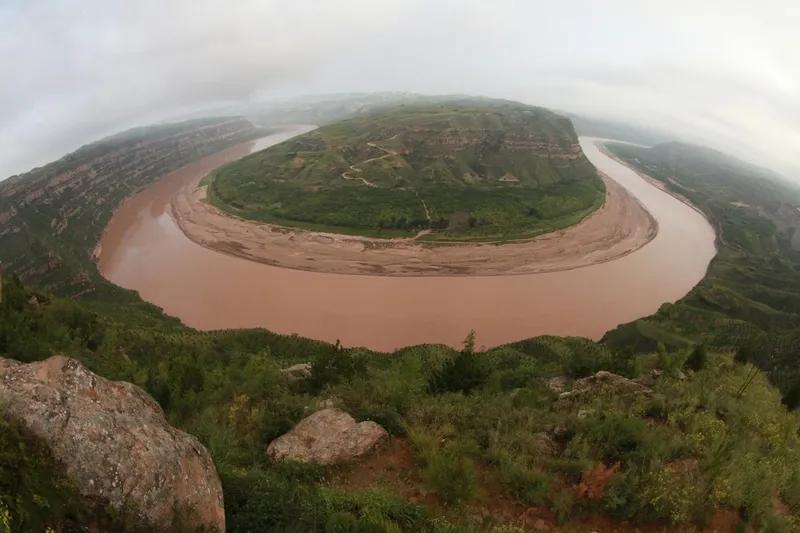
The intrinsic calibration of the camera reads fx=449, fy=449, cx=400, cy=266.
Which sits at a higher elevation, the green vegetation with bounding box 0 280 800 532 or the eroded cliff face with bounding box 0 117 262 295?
the eroded cliff face with bounding box 0 117 262 295

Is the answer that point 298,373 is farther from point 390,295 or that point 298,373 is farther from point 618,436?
point 390,295

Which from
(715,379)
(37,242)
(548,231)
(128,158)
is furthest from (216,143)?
(715,379)

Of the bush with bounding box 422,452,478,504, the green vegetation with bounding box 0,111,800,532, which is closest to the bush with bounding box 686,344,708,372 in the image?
the green vegetation with bounding box 0,111,800,532

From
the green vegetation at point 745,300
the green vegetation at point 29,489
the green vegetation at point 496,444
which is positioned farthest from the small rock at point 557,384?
the green vegetation at point 29,489

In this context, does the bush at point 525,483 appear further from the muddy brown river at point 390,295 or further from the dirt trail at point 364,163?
the dirt trail at point 364,163

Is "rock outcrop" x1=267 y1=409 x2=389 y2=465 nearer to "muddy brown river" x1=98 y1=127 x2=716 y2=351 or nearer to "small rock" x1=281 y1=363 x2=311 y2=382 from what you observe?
"small rock" x1=281 y1=363 x2=311 y2=382
